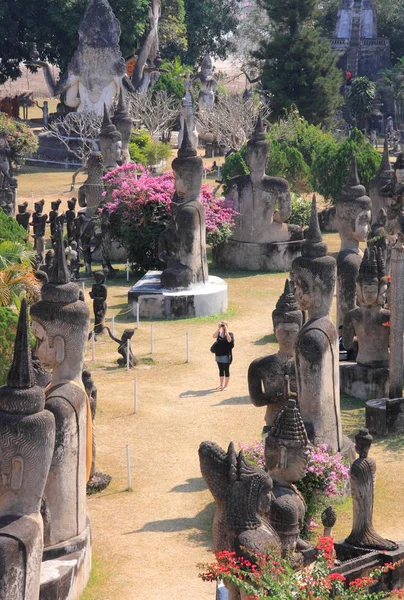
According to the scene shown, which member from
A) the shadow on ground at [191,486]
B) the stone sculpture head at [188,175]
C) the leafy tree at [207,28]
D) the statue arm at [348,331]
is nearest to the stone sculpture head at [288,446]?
the shadow on ground at [191,486]

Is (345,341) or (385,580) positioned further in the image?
(345,341)

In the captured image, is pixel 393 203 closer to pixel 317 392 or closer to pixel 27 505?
pixel 317 392

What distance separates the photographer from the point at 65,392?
14.2m

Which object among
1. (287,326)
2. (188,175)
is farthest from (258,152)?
(287,326)

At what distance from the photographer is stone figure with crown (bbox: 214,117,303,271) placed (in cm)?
3209

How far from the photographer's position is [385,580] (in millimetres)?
14156

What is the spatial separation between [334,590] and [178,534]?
471 centimetres

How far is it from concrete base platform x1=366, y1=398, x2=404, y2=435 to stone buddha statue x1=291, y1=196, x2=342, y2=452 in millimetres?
2758

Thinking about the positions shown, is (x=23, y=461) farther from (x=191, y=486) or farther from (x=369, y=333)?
(x=369, y=333)

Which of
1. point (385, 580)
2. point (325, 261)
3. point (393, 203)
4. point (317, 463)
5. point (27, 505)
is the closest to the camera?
point (27, 505)

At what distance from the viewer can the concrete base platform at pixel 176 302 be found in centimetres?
2773

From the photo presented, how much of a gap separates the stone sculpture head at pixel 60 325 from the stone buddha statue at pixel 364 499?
10.00ft

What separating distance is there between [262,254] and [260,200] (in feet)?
4.25

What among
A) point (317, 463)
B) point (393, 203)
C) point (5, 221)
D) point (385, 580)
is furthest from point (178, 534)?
point (5, 221)
